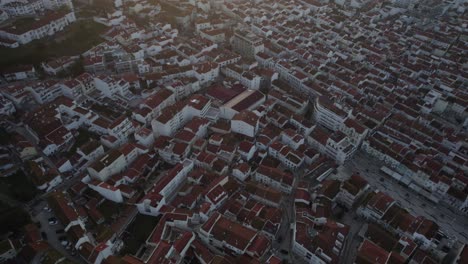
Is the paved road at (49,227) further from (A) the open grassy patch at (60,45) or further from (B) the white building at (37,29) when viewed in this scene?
(B) the white building at (37,29)

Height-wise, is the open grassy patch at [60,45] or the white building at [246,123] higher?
the white building at [246,123]

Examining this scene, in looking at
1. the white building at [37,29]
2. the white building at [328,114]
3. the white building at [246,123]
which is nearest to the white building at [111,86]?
the white building at [246,123]

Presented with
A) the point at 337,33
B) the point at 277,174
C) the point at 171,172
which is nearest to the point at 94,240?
the point at 171,172

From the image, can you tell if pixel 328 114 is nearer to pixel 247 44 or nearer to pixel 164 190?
pixel 247 44

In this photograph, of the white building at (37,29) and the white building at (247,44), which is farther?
the white building at (247,44)

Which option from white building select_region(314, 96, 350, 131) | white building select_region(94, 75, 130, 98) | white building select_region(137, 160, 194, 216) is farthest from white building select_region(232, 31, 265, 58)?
white building select_region(137, 160, 194, 216)

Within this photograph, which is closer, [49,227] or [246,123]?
[49,227]

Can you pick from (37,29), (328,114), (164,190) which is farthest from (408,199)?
(37,29)

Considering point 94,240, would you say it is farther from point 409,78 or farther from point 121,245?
point 409,78
